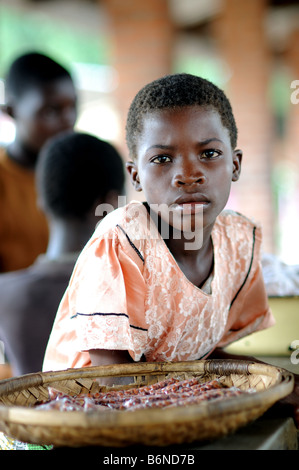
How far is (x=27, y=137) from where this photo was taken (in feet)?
6.85

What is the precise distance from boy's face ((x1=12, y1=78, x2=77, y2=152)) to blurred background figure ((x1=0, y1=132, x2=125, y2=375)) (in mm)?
502

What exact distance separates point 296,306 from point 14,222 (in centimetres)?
125

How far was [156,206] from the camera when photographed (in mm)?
939

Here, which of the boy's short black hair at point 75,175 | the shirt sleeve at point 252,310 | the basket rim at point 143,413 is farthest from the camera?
the boy's short black hair at point 75,175

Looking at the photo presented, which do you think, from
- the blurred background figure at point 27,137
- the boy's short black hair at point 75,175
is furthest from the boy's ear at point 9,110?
the boy's short black hair at point 75,175

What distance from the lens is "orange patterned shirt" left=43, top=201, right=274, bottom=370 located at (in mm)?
874

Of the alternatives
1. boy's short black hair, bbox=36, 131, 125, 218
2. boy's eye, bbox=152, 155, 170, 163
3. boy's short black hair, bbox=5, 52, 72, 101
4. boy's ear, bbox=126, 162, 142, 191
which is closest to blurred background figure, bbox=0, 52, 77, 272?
boy's short black hair, bbox=5, 52, 72, 101

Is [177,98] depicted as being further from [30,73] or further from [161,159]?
[30,73]

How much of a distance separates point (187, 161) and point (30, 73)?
1372 mm

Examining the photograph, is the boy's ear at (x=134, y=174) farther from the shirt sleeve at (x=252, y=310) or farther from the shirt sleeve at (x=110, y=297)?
the shirt sleeve at (x=252, y=310)

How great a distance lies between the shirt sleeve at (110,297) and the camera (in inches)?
→ 33.8

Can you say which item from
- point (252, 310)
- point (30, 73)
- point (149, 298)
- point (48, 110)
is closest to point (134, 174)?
point (149, 298)

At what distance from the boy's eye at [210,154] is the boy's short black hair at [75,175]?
65 centimetres

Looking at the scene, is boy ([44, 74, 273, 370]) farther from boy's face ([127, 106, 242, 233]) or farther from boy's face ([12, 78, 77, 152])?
boy's face ([12, 78, 77, 152])
